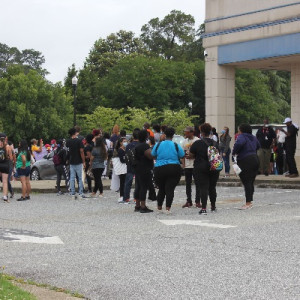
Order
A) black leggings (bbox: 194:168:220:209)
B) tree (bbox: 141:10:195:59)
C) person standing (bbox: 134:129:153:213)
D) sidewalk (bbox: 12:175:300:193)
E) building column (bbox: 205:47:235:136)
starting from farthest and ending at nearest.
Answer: tree (bbox: 141:10:195:59) → building column (bbox: 205:47:235:136) → sidewalk (bbox: 12:175:300:193) → person standing (bbox: 134:129:153:213) → black leggings (bbox: 194:168:220:209)

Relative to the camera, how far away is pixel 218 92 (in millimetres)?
29156

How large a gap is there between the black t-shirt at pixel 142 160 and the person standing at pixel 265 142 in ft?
33.0

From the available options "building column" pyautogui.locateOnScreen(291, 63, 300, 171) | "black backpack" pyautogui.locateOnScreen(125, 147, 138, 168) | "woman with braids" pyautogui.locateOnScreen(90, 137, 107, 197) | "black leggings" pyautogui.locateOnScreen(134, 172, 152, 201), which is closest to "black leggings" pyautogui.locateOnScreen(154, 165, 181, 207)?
"black leggings" pyautogui.locateOnScreen(134, 172, 152, 201)

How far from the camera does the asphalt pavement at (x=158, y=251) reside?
7805mm

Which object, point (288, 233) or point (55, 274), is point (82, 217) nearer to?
point (288, 233)

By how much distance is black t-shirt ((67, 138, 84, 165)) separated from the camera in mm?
20062

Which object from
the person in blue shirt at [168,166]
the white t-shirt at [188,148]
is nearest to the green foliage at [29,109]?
the white t-shirt at [188,148]

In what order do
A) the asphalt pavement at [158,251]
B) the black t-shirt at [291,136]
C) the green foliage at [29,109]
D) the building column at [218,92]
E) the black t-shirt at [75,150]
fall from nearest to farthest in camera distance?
the asphalt pavement at [158,251], the black t-shirt at [75,150], the black t-shirt at [291,136], the building column at [218,92], the green foliage at [29,109]

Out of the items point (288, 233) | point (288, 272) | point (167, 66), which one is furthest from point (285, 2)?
point (167, 66)

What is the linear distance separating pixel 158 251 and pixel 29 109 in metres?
69.5

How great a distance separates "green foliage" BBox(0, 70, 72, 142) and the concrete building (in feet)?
160

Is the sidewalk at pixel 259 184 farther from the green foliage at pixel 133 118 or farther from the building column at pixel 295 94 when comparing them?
the green foliage at pixel 133 118

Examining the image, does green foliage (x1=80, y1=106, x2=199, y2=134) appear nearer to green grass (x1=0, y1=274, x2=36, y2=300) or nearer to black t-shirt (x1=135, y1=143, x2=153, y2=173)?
black t-shirt (x1=135, y1=143, x2=153, y2=173)

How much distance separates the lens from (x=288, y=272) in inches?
336
